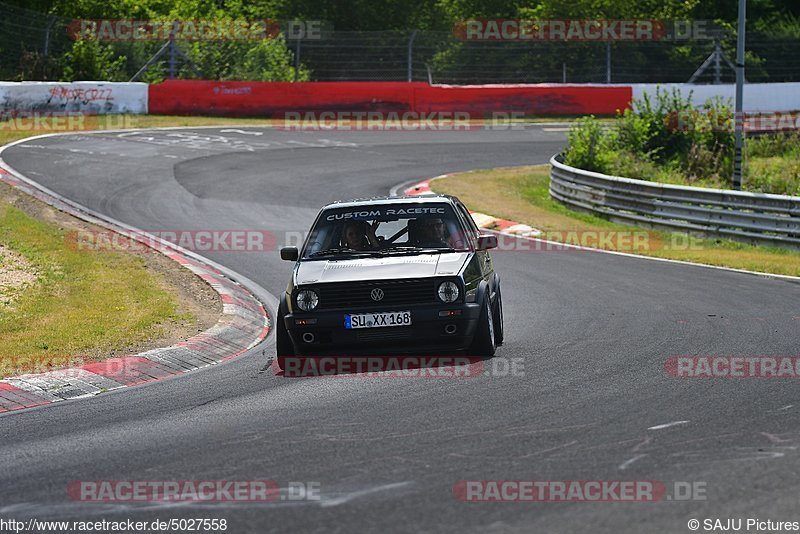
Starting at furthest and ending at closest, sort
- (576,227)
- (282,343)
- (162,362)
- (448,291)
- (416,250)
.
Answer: (576,227)
(416,250)
(162,362)
(282,343)
(448,291)

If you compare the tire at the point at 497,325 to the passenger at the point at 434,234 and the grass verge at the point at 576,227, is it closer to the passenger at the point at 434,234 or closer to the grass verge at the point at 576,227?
the passenger at the point at 434,234

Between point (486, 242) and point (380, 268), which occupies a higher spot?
point (486, 242)

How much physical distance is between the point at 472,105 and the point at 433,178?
12373 mm

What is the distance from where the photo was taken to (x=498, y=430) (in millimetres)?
7777

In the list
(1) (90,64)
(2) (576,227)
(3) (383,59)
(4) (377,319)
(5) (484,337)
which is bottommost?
(2) (576,227)

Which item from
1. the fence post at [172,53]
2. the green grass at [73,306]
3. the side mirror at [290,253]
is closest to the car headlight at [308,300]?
the side mirror at [290,253]

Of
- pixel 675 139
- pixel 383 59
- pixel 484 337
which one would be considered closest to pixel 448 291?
pixel 484 337

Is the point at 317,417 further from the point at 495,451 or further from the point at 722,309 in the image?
the point at 722,309

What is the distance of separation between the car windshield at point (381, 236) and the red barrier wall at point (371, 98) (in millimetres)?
26440

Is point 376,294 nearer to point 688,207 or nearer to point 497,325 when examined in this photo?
point 497,325

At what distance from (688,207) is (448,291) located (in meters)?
12.9

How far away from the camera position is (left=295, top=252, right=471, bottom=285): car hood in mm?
10633

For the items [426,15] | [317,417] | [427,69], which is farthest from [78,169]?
[426,15]

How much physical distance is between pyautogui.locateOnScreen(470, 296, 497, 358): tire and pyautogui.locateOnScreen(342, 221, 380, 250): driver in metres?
1.44
